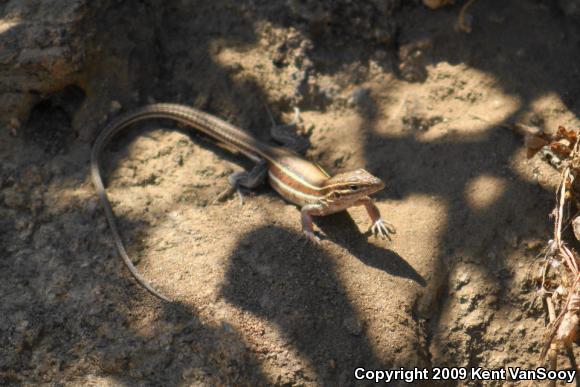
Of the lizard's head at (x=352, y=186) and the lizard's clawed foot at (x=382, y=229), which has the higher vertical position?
the lizard's head at (x=352, y=186)

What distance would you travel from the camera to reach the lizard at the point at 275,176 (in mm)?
4781

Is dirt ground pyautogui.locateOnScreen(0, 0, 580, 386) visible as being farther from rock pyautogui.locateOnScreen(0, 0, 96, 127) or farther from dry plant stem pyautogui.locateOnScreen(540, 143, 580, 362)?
dry plant stem pyautogui.locateOnScreen(540, 143, 580, 362)

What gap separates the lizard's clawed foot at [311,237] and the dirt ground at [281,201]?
0.07 metres

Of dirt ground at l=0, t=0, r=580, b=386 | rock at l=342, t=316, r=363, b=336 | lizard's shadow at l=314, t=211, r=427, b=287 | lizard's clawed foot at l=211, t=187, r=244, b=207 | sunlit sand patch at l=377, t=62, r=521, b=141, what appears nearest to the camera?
dirt ground at l=0, t=0, r=580, b=386

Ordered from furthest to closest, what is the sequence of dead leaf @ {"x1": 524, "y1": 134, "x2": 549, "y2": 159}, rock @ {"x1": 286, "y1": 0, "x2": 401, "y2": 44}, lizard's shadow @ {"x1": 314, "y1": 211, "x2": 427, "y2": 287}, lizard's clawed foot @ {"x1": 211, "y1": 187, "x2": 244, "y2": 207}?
rock @ {"x1": 286, "y1": 0, "x2": 401, "y2": 44} → lizard's clawed foot @ {"x1": 211, "y1": 187, "x2": 244, "y2": 207} → dead leaf @ {"x1": 524, "y1": 134, "x2": 549, "y2": 159} → lizard's shadow @ {"x1": 314, "y1": 211, "x2": 427, "y2": 287}

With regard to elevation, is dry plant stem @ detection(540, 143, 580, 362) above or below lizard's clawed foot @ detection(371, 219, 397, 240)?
above

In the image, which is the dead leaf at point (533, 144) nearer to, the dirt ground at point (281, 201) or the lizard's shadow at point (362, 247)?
the dirt ground at point (281, 201)

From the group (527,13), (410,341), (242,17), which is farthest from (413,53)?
(410,341)

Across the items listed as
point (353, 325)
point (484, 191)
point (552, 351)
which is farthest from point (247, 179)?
point (552, 351)

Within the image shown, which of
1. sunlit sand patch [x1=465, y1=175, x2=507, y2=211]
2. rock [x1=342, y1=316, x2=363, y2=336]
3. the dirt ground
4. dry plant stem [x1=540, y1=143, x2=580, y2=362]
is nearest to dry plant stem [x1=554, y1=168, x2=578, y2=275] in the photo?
dry plant stem [x1=540, y1=143, x2=580, y2=362]

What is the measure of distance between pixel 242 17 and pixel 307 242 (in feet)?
8.76

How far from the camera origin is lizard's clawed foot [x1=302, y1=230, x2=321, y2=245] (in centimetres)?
482

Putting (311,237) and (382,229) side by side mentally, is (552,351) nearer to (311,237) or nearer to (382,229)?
(382,229)

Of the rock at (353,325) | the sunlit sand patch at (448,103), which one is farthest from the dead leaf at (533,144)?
the rock at (353,325)
